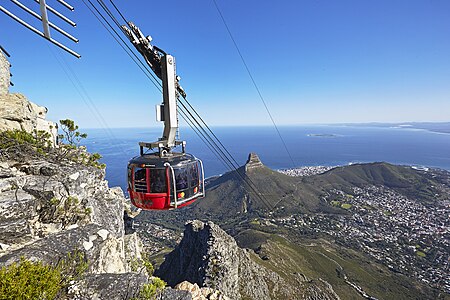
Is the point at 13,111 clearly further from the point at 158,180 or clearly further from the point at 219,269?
the point at 219,269

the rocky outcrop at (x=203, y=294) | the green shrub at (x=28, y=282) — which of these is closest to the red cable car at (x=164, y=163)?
the green shrub at (x=28, y=282)

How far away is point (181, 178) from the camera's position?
9.35 m

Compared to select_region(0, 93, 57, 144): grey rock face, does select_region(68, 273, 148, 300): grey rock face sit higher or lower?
lower

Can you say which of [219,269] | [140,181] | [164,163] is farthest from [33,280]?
[219,269]

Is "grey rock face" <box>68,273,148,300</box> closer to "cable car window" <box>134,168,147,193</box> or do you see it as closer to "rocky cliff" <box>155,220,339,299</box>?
"cable car window" <box>134,168,147,193</box>

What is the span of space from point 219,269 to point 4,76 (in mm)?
44481

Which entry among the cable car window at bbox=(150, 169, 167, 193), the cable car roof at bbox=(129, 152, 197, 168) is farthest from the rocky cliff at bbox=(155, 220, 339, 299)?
the cable car roof at bbox=(129, 152, 197, 168)

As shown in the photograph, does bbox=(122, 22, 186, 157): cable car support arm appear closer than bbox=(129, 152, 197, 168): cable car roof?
Yes

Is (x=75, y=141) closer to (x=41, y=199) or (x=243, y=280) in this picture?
(x=41, y=199)

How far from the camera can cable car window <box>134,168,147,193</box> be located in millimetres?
9453

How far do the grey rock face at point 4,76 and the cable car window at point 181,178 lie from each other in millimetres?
19325

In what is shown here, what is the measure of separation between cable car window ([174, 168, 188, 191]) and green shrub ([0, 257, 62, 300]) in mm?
4614

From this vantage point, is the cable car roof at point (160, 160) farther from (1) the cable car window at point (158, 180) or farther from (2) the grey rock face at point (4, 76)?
(2) the grey rock face at point (4, 76)

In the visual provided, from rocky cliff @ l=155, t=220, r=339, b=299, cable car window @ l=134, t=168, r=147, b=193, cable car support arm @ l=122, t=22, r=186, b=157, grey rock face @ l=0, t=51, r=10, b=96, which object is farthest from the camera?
rocky cliff @ l=155, t=220, r=339, b=299
